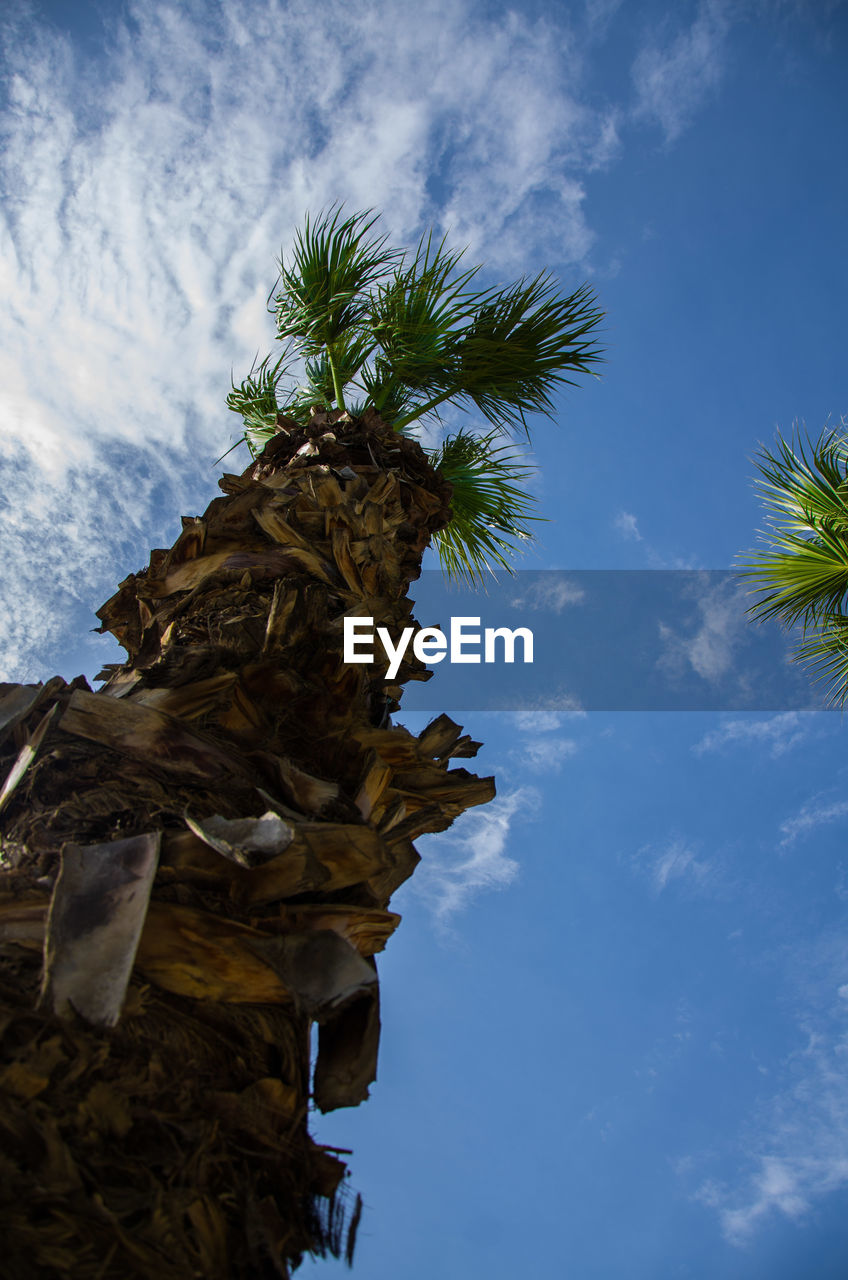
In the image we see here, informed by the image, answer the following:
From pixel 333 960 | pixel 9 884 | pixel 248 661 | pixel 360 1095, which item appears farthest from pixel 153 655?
pixel 360 1095

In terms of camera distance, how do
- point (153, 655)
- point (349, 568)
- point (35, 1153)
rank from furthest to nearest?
point (349, 568) < point (153, 655) < point (35, 1153)

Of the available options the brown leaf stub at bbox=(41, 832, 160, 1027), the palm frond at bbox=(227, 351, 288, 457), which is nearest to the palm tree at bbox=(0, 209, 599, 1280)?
the brown leaf stub at bbox=(41, 832, 160, 1027)

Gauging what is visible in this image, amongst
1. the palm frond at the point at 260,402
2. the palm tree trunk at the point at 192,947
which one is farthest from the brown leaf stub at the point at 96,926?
the palm frond at the point at 260,402

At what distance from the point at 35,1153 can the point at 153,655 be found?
4.81ft

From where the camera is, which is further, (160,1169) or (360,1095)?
(360,1095)

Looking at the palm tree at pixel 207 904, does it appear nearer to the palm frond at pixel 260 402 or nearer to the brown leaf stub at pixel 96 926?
the brown leaf stub at pixel 96 926

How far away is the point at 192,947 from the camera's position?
133 cm

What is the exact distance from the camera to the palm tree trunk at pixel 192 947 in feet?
3.60

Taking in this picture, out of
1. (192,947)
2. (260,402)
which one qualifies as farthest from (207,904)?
(260,402)

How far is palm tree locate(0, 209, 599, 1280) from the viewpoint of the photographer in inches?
43.8

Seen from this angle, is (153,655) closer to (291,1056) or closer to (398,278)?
(291,1056)

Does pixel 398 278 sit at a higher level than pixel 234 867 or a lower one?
higher

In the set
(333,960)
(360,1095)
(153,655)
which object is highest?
(153,655)

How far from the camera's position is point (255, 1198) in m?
1.23
